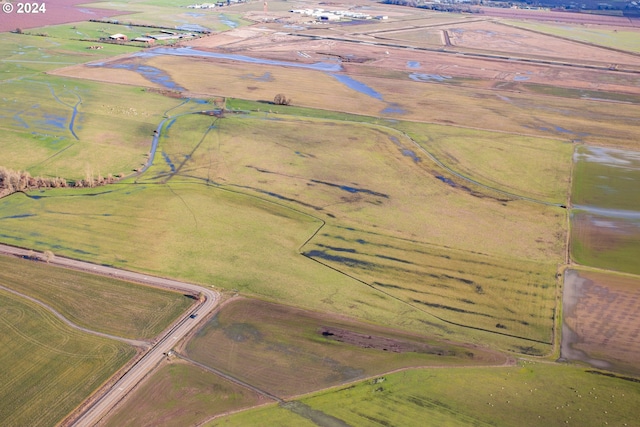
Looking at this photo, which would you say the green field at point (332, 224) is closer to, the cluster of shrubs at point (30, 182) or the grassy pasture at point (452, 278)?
the grassy pasture at point (452, 278)

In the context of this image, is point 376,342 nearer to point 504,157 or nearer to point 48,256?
point 48,256

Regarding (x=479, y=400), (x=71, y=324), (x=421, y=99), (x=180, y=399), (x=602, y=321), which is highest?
(x=421, y=99)

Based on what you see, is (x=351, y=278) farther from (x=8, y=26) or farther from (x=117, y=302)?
(x=8, y=26)

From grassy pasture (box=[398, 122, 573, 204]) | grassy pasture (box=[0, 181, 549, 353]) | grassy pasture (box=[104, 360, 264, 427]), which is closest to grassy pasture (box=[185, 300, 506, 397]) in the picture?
grassy pasture (box=[104, 360, 264, 427])

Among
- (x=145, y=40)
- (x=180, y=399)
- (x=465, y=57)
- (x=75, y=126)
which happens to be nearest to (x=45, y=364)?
(x=180, y=399)

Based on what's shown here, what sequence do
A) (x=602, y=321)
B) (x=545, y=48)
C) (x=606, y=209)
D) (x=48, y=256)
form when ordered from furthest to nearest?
(x=545, y=48)
(x=606, y=209)
(x=48, y=256)
(x=602, y=321)

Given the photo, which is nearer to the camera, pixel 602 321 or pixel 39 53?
pixel 602 321
